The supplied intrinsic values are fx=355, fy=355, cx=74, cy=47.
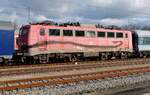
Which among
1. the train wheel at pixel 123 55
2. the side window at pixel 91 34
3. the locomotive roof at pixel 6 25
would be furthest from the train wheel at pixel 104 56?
the locomotive roof at pixel 6 25

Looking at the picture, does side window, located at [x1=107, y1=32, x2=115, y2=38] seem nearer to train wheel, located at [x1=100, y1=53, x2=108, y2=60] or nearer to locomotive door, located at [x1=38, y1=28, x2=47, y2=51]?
train wheel, located at [x1=100, y1=53, x2=108, y2=60]

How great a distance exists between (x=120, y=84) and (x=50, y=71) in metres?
6.59

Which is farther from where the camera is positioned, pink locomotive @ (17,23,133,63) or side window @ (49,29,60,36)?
side window @ (49,29,60,36)

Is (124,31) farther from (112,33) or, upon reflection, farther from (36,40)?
(36,40)

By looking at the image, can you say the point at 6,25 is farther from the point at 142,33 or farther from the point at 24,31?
the point at 142,33

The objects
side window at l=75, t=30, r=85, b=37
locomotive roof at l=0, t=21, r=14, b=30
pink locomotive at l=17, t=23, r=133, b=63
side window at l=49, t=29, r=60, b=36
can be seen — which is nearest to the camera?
locomotive roof at l=0, t=21, r=14, b=30

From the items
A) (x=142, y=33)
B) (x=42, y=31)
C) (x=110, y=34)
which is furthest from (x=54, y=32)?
(x=142, y=33)

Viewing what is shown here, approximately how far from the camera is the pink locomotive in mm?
29094

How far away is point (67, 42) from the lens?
31500mm

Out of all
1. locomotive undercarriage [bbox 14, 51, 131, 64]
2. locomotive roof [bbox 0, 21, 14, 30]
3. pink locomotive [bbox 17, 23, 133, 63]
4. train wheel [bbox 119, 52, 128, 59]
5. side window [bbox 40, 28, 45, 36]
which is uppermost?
locomotive roof [bbox 0, 21, 14, 30]

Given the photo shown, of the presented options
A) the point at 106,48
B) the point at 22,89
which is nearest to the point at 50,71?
the point at 22,89

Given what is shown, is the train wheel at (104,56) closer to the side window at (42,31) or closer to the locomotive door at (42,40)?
the locomotive door at (42,40)

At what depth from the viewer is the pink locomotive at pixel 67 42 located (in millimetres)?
29094

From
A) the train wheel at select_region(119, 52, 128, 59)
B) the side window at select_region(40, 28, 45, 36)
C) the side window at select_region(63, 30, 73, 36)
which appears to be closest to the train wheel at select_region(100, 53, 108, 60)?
the train wheel at select_region(119, 52, 128, 59)
